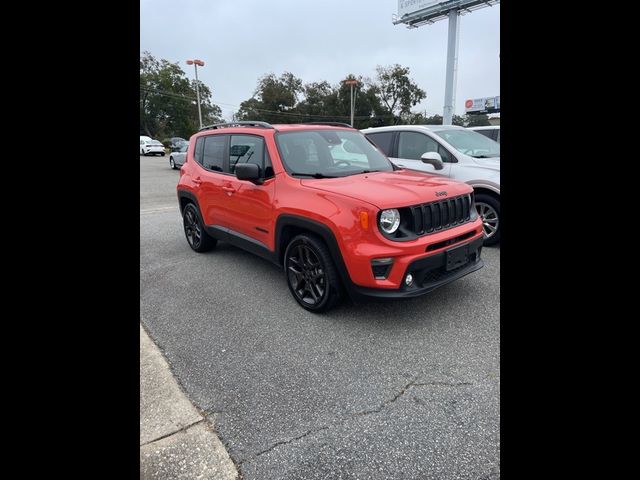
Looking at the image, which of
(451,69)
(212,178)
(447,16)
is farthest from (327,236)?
(447,16)

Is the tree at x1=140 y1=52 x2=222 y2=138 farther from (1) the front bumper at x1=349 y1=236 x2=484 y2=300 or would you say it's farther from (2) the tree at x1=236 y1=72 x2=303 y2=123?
(1) the front bumper at x1=349 y1=236 x2=484 y2=300

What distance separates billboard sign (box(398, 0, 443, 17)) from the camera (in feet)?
83.3

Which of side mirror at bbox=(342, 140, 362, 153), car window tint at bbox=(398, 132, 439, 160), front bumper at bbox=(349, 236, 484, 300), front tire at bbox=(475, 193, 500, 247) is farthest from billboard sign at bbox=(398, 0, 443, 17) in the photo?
front bumper at bbox=(349, 236, 484, 300)

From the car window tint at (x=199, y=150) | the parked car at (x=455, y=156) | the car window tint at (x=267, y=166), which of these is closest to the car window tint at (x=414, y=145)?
the parked car at (x=455, y=156)

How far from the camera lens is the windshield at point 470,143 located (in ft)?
19.0

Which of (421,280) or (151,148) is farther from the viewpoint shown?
(151,148)

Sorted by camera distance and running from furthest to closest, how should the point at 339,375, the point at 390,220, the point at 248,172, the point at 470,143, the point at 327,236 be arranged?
1. the point at 470,143
2. the point at 248,172
3. the point at 327,236
4. the point at 390,220
5. the point at 339,375

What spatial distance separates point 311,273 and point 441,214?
1264 mm

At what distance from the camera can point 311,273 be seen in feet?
11.6

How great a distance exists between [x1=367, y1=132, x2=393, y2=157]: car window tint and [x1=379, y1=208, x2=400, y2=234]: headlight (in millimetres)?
3574

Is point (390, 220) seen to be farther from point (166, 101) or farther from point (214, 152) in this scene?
point (166, 101)

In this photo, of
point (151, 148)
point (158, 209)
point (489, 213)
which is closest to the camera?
point (489, 213)
